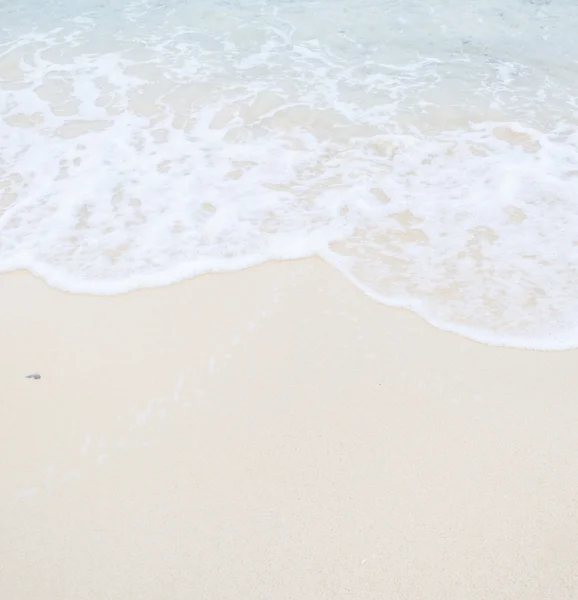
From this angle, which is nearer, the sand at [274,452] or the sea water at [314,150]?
the sand at [274,452]

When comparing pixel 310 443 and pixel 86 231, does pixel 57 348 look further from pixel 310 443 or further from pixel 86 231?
pixel 310 443

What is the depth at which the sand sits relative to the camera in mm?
1937

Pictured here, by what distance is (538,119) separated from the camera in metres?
4.34

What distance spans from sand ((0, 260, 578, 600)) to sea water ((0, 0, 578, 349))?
0.26 meters

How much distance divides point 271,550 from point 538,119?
358cm

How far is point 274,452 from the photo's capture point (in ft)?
7.45

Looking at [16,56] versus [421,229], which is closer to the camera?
[421,229]

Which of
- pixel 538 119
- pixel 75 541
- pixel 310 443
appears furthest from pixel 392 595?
pixel 538 119

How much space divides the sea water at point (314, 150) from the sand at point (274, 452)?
255mm

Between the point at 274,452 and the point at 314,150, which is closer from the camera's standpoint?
the point at 274,452

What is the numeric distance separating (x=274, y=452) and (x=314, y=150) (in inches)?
92.0

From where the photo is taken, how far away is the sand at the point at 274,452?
1.94 m

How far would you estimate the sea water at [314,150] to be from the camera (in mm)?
3088

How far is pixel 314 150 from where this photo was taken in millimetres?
4043
